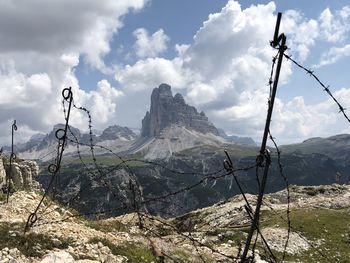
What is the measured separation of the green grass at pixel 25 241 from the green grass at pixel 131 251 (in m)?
2.16

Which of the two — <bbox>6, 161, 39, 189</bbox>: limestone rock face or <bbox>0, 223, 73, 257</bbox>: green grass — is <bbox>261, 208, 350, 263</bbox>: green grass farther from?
<bbox>6, 161, 39, 189</bbox>: limestone rock face

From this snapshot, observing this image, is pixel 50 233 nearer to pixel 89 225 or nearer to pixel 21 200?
pixel 89 225

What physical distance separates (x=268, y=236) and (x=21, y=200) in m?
24.5

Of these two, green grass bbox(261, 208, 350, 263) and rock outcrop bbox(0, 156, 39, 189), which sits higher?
rock outcrop bbox(0, 156, 39, 189)

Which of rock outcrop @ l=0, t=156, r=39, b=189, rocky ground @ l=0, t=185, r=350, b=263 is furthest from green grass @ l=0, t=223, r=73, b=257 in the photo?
rock outcrop @ l=0, t=156, r=39, b=189

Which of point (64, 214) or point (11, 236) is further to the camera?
point (64, 214)

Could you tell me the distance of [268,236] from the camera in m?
44.7

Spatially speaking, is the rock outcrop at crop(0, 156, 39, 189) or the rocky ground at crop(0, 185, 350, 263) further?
the rock outcrop at crop(0, 156, 39, 189)

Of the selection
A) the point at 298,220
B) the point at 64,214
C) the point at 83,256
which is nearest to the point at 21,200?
the point at 64,214

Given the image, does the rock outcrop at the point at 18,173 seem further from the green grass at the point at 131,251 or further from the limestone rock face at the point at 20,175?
the green grass at the point at 131,251

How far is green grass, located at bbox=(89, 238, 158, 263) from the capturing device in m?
24.4

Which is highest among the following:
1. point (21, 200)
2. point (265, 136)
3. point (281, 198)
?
point (265, 136)

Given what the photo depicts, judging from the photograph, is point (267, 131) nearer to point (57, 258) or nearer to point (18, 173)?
point (57, 258)

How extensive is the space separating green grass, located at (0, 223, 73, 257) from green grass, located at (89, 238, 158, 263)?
216cm
